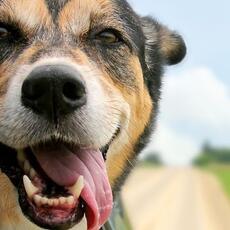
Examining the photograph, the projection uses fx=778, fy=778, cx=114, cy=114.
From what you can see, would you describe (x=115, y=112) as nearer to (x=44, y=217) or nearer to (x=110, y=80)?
(x=110, y=80)

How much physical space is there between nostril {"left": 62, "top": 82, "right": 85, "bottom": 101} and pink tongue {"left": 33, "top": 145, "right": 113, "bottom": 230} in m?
0.54

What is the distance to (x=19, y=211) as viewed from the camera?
18.7ft

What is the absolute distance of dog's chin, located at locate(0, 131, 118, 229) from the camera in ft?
17.1

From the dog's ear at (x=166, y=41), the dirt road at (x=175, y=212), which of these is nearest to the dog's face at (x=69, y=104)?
the dog's ear at (x=166, y=41)

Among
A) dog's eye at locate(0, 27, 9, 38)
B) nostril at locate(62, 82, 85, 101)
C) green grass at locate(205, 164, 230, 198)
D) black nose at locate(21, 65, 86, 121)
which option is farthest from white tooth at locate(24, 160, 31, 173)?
green grass at locate(205, 164, 230, 198)

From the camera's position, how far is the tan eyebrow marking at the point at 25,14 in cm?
602

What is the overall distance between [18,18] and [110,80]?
888mm

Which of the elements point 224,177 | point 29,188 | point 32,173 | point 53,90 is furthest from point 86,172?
point 224,177

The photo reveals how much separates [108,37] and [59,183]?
1.56 m

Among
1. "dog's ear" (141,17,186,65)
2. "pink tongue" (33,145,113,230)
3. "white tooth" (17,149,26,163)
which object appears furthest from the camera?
"dog's ear" (141,17,186,65)

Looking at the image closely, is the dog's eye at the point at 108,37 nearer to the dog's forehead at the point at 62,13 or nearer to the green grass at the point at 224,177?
the dog's forehead at the point at 62,13

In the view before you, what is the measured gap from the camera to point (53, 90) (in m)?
5.07

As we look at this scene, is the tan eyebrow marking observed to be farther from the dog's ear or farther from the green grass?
the green grass

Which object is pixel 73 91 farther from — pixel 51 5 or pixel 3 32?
pixel 51 5
